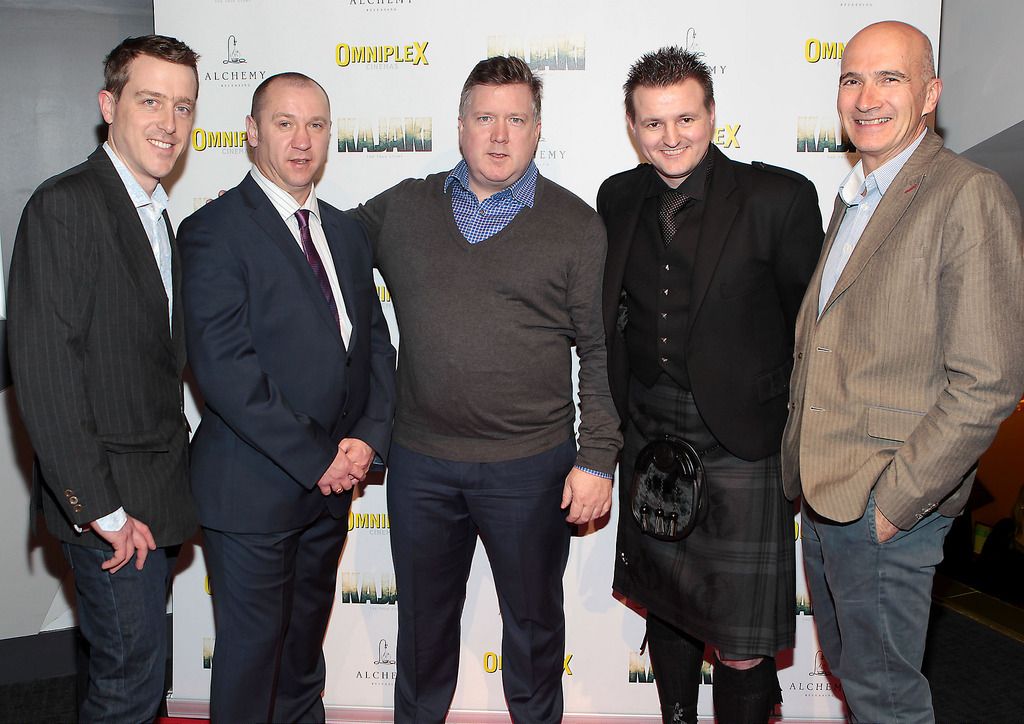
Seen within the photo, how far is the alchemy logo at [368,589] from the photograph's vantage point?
124 inches

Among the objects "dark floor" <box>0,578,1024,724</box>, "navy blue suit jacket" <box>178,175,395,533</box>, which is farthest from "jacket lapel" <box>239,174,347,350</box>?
"dark floor" <box>0,578,1024,724</box>

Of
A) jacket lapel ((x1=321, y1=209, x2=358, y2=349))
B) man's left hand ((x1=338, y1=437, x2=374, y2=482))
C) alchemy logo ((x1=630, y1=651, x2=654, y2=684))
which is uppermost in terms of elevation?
jacket lapel ((x1=321, y1=209, x2=358, y2=349))

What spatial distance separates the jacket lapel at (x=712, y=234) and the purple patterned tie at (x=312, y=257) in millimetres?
1005

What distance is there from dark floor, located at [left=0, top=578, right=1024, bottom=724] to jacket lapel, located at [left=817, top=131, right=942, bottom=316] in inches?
78.8

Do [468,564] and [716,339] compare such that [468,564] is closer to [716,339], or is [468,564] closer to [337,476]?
[337,476]

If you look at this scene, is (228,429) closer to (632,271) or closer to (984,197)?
(632,271)

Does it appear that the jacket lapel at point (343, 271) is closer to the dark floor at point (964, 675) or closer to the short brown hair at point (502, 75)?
the short brown hair at point (502, 75)

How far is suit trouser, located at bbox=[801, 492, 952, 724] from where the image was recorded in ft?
6.63

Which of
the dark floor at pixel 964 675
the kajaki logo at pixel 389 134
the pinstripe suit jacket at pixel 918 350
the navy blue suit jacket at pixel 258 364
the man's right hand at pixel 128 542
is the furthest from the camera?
the dark floor at pixel 964 675

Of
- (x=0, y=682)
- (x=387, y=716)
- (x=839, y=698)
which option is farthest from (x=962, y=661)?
(x=0, y=682)

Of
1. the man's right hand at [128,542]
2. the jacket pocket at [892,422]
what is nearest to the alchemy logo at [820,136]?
the jacket pocket at [892,422]

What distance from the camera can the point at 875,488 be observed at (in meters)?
1.99

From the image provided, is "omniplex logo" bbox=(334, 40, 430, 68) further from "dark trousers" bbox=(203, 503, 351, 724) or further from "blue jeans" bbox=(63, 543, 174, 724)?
"blue jeans" bbox=(63, 543, 174, 724)

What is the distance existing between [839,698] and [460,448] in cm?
184
